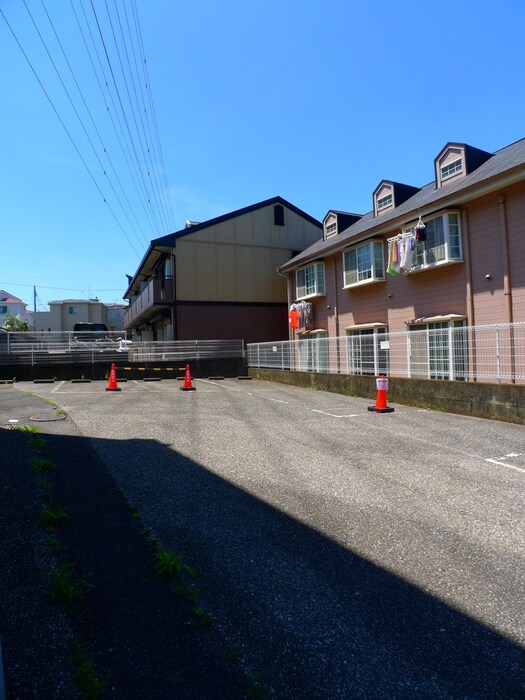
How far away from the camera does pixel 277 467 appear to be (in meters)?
5.44

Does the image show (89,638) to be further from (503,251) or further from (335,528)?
(503,251)

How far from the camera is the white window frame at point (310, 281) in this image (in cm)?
1988

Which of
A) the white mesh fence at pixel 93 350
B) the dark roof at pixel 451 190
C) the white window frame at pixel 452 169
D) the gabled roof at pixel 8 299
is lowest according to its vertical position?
the white mesh fence at pixel 93 350

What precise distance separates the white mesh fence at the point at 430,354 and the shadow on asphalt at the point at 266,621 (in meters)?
7.09

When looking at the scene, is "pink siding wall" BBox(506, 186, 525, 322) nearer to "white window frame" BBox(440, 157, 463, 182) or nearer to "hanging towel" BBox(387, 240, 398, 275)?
"white window frame" BBox(440, 157, 463, 182)

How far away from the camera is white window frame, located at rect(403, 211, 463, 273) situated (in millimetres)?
12938

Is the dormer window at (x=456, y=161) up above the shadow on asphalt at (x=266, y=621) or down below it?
above

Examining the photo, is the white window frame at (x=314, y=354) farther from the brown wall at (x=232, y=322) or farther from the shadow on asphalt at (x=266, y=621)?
the shadow on asphalt at (x=266, y=621)

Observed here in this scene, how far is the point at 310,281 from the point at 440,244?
7934 mm

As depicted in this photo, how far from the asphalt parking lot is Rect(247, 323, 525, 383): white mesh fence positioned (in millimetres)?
2146

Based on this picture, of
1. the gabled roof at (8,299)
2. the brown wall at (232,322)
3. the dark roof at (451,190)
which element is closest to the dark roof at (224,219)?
the brown wall at (232,322)

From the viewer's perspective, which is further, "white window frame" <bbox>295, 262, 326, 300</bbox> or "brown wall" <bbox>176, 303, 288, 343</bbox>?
"brown wall" <bbox>176, 303, 288, 343</bbox>

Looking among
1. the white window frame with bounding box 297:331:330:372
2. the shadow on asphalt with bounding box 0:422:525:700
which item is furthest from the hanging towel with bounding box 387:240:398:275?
the shadow on asphalt with bounding box 0:422:525:700

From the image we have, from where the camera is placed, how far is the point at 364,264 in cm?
1678
